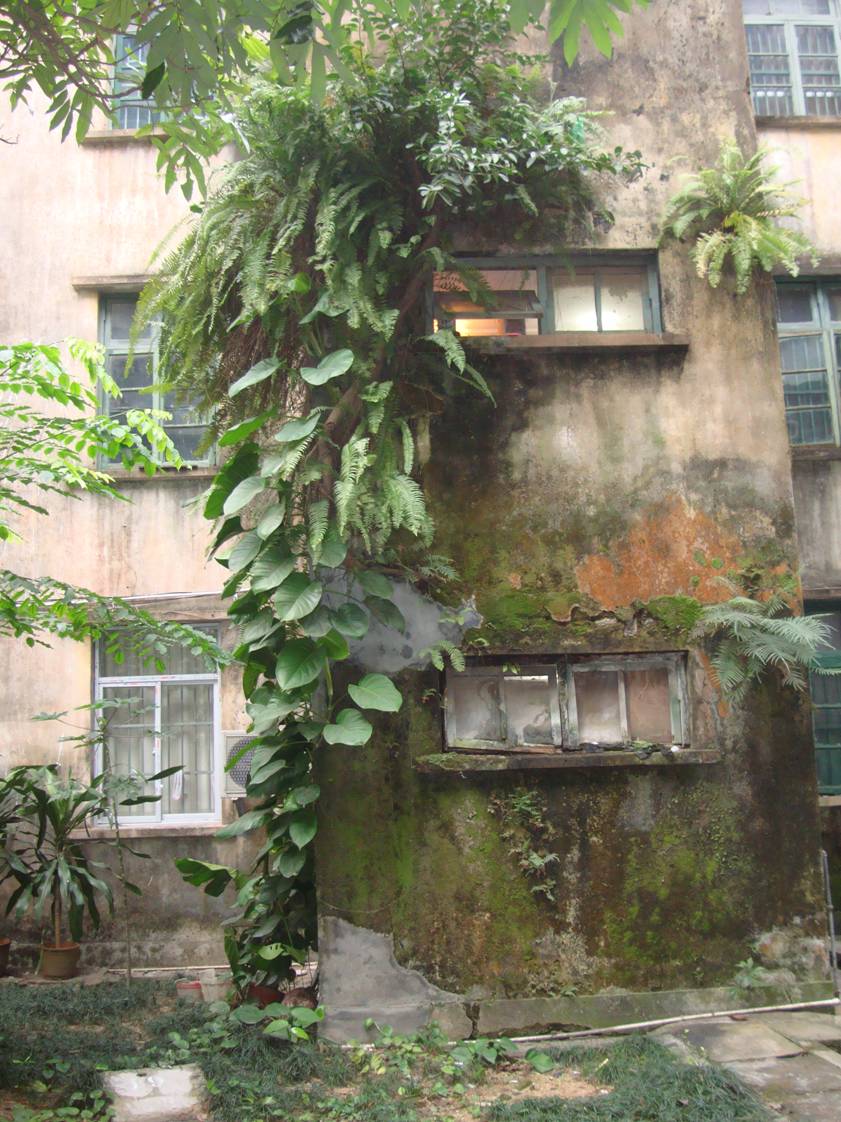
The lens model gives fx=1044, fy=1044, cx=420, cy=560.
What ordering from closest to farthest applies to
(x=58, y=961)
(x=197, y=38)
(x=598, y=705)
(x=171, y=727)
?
1. (x=197, y=38)
2. (x=598, y=705)
3. (x=58, y=961)
4. (x=171, y=727)

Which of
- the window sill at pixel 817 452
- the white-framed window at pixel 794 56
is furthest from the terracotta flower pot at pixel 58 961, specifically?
the white-framed window at pixel 794 56

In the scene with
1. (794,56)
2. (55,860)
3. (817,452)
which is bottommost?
(55,860)

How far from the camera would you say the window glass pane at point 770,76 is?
10156mm

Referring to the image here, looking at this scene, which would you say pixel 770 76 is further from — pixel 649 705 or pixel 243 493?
pixel 243 493

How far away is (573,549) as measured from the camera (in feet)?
20.1

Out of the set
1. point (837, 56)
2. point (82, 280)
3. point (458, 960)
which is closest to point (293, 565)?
point (458, 960)

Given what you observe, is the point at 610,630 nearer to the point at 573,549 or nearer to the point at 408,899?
the point at 573,549

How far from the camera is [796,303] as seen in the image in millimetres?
9953

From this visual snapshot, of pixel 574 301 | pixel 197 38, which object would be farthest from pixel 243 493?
pixel 574 301

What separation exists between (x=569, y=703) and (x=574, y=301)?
2.48m

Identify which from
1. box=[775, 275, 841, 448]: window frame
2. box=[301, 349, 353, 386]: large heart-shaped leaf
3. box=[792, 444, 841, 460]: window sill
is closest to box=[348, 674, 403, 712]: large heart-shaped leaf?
box=[301, 349, 353, 386]: large heart-shaped leaf

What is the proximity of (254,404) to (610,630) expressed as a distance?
8.10ft

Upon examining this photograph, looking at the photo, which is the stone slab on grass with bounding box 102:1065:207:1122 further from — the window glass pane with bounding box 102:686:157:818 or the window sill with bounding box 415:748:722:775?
the window glass pane with bounding box 102:686:157:818

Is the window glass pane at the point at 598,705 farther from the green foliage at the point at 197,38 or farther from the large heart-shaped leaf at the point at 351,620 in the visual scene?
the green foliage at the point at 197,38
